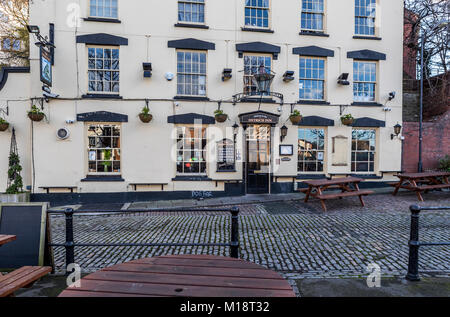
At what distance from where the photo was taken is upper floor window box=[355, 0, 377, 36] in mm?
11758

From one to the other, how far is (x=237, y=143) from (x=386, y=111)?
23.6 ft

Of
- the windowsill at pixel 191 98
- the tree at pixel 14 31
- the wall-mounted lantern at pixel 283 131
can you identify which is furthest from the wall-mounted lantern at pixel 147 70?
the tree at pixel 14 31

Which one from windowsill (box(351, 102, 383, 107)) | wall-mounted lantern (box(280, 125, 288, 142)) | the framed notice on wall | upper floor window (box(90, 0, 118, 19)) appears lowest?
wall-mounted lantern (box(280, 125, 288, 142))

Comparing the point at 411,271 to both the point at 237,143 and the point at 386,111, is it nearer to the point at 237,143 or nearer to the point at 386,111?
the point at 237,143

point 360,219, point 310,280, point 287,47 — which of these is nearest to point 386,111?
point 287,47

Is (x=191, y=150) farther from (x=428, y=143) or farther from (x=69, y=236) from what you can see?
(x=428, y=143)

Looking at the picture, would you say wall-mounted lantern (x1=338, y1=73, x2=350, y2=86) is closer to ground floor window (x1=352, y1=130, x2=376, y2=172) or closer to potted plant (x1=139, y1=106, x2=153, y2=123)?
ground floor window (x1=352, y1=130, x2=376, y2=172)

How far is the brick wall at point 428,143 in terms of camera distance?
12180 millimetres

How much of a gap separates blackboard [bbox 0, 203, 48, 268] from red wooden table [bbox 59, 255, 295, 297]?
1.97 meters

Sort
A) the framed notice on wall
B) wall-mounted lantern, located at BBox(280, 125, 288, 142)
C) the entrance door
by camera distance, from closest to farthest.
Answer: the framed notice on wall, wall-mounted lantern, located at BBox(280, 125, 288, 142), the entrance door

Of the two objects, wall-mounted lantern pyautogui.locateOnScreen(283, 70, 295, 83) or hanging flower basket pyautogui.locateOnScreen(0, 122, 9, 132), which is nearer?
hanging flower basket pyautogui.locateOnScreen(0, 122, 9, 132)

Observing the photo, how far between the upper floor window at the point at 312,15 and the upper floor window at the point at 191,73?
493 cm

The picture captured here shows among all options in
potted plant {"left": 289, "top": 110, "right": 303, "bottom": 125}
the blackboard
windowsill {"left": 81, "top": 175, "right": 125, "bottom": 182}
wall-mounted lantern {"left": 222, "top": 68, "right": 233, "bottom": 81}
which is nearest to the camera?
the blackboard

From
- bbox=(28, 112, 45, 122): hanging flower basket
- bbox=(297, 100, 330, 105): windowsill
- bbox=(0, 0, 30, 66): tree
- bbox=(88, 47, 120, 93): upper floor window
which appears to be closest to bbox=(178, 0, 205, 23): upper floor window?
bbox=(88, 47, 120, 93): upper floor window
